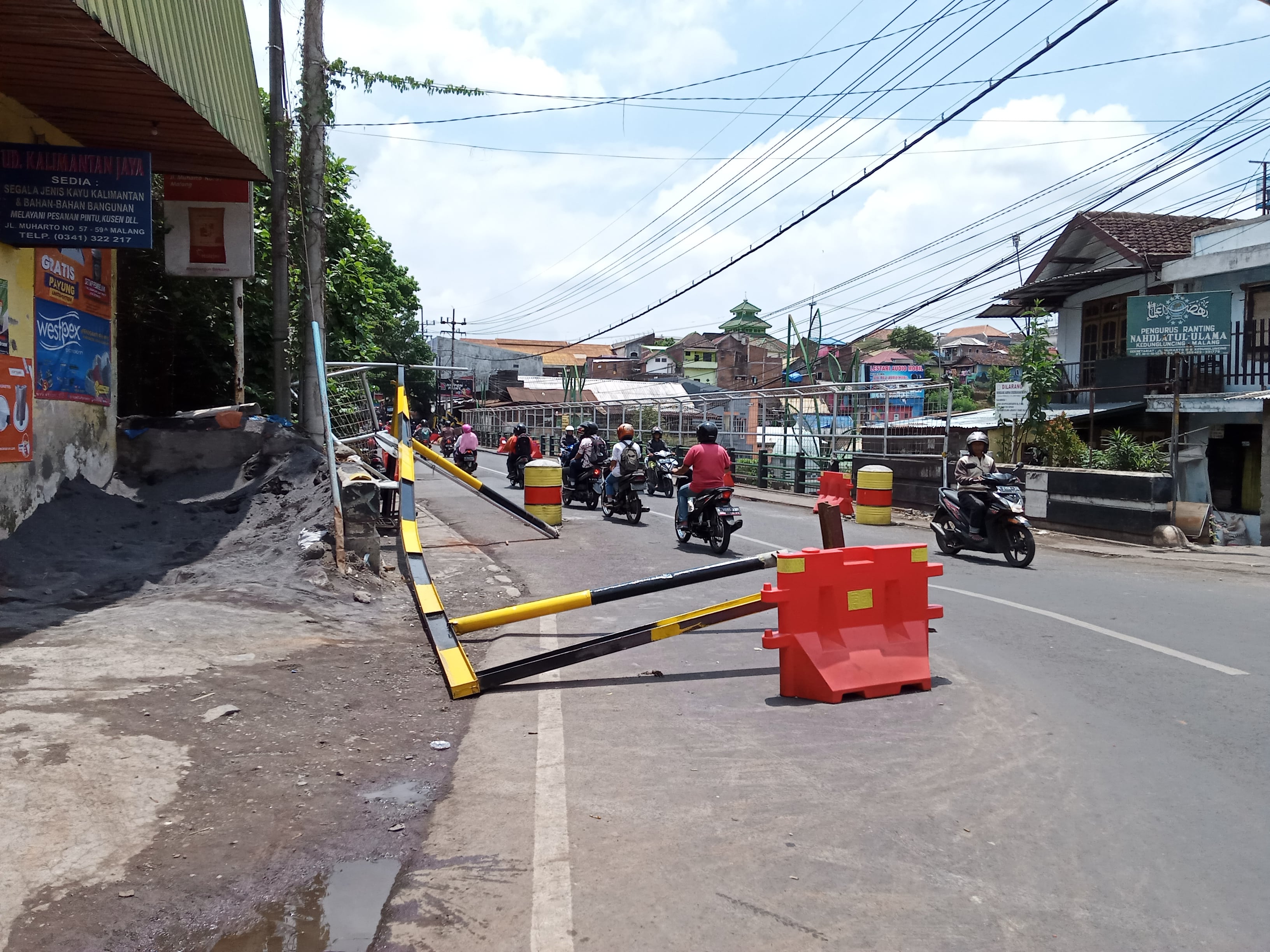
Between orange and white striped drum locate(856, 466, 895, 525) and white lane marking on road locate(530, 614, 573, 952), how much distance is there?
511 inches

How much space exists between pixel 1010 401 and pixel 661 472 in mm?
10094

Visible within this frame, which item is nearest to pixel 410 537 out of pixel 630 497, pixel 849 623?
pixel 849 623

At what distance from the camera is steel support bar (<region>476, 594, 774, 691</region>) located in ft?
21.8

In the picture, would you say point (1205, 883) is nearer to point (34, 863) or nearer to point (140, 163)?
point (34, 863)

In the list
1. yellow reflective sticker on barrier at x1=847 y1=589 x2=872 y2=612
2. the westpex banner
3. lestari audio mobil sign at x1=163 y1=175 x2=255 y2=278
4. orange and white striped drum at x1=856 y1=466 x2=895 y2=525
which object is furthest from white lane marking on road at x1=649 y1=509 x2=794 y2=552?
the westpex banner

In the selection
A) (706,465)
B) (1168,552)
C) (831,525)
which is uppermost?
(706,465)

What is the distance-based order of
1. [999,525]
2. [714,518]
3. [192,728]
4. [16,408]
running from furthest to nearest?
[714,518] → [999,525] → [16,408] → [192,728]

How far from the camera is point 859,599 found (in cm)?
655

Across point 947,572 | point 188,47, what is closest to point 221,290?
point 188,47

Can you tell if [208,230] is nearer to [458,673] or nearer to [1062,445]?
[458,673]

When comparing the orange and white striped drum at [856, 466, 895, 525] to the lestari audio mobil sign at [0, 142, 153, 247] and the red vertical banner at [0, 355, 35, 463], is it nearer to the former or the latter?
the lestari audio mobil sign at [0, 142, 153, 247]

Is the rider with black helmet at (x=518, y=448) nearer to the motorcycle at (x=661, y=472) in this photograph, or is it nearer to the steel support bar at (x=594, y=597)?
the motorcycle at (x=661, y=472)

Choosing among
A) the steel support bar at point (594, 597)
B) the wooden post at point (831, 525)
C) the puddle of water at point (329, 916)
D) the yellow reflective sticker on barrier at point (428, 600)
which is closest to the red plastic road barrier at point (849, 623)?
the wooden post at point (831, 525)

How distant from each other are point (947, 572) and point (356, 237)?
14.9 m
